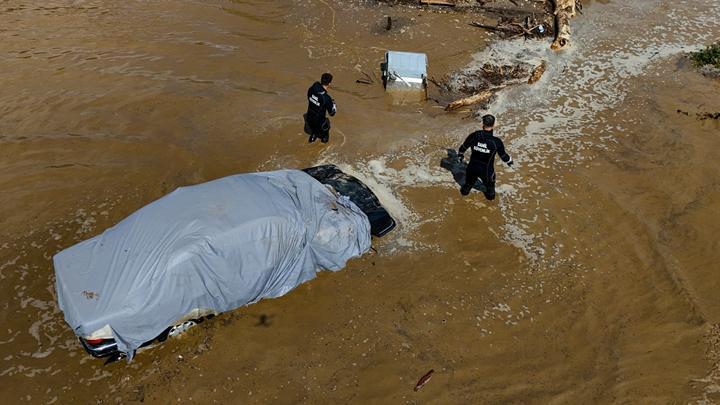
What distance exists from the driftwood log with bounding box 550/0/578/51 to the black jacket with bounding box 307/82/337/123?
7.34 meters

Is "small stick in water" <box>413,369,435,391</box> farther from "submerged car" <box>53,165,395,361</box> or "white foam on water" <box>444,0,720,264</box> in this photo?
"white foam on water" <box>444,0,720,264</box>

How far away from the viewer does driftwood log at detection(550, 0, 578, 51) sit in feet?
43.0

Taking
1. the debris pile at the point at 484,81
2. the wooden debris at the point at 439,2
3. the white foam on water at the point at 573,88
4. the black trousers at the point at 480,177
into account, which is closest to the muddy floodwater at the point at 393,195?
the white foam on water at the point at 573,88

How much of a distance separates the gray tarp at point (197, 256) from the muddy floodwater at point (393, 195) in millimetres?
688

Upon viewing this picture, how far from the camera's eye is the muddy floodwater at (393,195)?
582 cm

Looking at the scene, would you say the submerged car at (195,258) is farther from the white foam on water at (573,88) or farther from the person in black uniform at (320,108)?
the white foam on water at (573,88)

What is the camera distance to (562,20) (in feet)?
45.1

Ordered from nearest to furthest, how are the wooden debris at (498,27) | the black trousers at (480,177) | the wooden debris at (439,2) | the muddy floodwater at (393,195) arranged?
1. the muddy floodwater at (393,195)
2. the black trousers at (480,177)
3. the wooden debris at (498,27)
4. the wooden debris at (439,2)

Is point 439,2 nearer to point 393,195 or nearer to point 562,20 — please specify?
point 562,20

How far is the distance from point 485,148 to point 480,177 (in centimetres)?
58

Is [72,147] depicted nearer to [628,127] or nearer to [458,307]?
[458,307]

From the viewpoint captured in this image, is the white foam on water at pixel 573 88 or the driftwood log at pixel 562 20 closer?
the white foam on water at pixel 573 88

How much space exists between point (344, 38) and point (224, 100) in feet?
13.9

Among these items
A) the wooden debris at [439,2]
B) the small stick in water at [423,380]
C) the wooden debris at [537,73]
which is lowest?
the small stick in water at [423,380]
